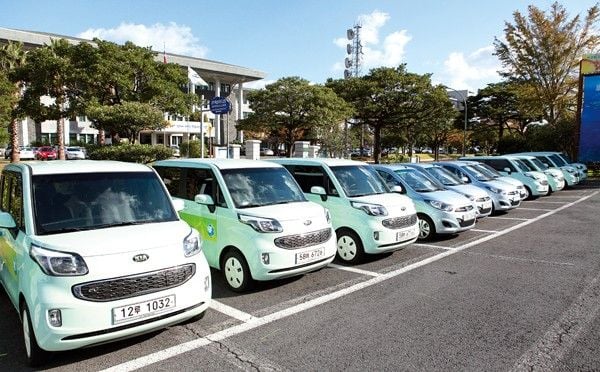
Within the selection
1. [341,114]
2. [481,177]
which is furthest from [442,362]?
[341,114]

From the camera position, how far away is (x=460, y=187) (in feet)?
33.5

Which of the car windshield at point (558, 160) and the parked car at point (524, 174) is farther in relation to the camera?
the car windshield at point (558, 160)

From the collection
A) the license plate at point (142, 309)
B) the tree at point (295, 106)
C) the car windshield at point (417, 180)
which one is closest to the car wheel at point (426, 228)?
the car windshield at point (417, 180)

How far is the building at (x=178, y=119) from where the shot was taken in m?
48.6

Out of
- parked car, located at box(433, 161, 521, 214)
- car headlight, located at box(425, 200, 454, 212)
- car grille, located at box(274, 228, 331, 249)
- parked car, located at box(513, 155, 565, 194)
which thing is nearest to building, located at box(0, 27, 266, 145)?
parked car, located at box(513, 155, 565, 194)

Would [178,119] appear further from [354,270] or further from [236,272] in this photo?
[236,272]

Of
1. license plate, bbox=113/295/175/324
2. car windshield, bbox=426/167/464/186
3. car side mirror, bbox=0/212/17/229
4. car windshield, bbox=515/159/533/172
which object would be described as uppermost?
car windshield, bbox=515/159/533/172

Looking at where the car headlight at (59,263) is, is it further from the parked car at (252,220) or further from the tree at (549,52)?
the tree at (549,52)

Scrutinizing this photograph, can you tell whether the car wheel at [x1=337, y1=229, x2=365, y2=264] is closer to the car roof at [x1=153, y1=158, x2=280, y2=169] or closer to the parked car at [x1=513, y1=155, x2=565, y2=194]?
the car roof at [x1=153, y1=158, x2=280, y2=169]

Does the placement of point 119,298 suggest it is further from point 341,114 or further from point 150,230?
point 341,114

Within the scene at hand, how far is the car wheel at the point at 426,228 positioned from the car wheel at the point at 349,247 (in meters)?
2.40

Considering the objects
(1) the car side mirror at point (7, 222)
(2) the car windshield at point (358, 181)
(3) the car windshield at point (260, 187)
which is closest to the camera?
(1) the car side mirror at point (7, 222)

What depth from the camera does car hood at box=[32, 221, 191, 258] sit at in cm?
357

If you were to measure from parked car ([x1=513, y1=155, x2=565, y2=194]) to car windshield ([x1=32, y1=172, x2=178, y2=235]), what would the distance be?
608 inches
